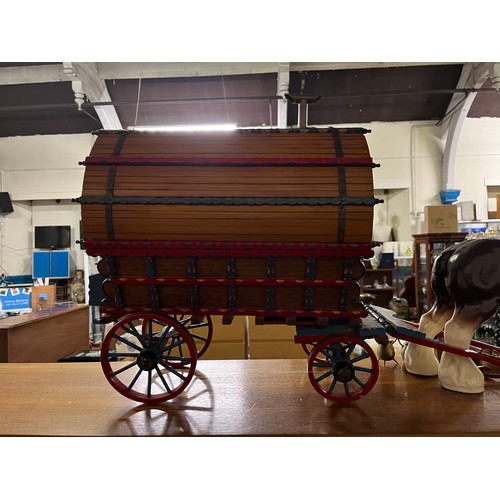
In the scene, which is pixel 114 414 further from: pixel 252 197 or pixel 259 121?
pixel 259 121

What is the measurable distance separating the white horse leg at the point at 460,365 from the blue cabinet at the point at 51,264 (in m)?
11.5

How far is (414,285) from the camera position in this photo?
29.5 feet

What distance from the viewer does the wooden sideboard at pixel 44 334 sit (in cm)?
545

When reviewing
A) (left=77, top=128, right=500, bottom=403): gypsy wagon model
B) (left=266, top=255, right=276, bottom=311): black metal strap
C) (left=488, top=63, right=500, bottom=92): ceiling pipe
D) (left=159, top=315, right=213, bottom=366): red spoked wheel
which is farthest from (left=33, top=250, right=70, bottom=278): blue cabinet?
(left=488, top=63, right=500, bottom=92): ceiling pipe

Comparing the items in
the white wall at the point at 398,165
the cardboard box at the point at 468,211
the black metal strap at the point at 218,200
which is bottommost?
the black metal strap at the point at 218,200

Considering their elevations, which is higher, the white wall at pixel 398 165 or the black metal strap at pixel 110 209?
the white wall at pixel 398 165

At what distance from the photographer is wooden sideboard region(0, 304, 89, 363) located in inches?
215

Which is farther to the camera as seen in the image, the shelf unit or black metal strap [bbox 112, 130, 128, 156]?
the shelf unit

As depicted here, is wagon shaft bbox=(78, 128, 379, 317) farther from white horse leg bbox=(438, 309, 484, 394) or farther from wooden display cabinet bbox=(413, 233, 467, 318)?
wooden display cabinet bbox=(413, 233, 467, 318)

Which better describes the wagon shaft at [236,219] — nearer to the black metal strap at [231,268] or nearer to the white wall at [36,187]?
the black metal strap at [231,268]

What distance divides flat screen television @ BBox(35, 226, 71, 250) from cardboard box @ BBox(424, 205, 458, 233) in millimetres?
10695

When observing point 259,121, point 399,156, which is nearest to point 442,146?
point 399,156

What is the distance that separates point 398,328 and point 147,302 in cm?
197

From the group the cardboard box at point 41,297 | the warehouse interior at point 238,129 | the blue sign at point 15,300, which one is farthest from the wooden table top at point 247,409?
the cardboard box at point 41,297
